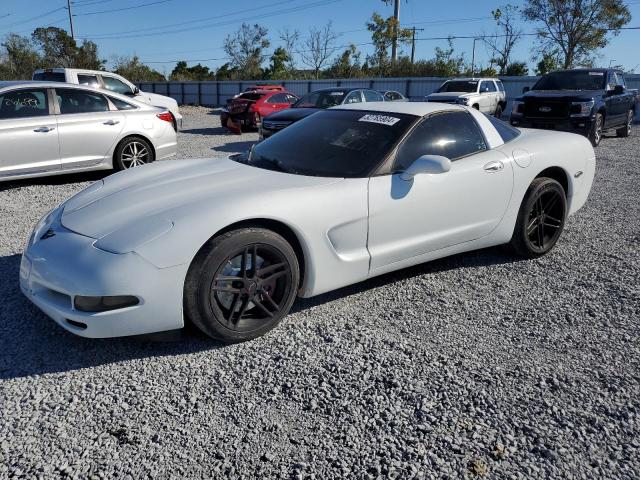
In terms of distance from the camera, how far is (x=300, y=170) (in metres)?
3.49

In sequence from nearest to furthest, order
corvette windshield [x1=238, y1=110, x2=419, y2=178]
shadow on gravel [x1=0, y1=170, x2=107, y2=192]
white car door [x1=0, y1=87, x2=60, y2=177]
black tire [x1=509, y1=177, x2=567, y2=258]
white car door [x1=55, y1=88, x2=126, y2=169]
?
corvette windshield [x1=238, y1=110, x2=419, y2=178] < black tire [x1=509, y1=177, x2=567, y2=258] < white car door [x1=0, y1=87, x2=60, y2=177] < white car door [x1=55, y1=88, x2=126, y2=169] < shadow on gravel [x1=0, y1=170, x2=107, y2=192]

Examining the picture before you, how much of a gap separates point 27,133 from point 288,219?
5192mm

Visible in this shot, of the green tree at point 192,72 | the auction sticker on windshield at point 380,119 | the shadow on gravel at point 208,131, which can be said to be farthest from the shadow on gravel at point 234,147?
the green tree at point 192,72

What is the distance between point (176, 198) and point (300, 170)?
2.83 feet

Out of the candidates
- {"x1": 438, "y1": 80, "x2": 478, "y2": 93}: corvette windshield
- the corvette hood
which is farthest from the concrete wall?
the corvette hood

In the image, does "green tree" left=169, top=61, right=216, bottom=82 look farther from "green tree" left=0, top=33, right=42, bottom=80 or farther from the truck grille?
the truck grille

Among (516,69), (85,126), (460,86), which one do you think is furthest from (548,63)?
(85,126)

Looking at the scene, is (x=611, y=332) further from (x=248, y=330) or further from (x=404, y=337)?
(x=248, y=330)

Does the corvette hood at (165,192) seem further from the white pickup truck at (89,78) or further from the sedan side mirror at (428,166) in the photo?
the white pickup truck at (89,78)

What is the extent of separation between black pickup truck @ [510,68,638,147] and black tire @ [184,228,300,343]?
409 inches

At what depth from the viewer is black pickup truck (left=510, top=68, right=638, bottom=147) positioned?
37.2ft

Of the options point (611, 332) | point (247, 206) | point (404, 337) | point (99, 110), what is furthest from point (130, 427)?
point (99, 110)

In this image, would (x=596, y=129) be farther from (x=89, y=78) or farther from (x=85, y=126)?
(x=89, y=78)

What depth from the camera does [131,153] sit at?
25.2 feet
